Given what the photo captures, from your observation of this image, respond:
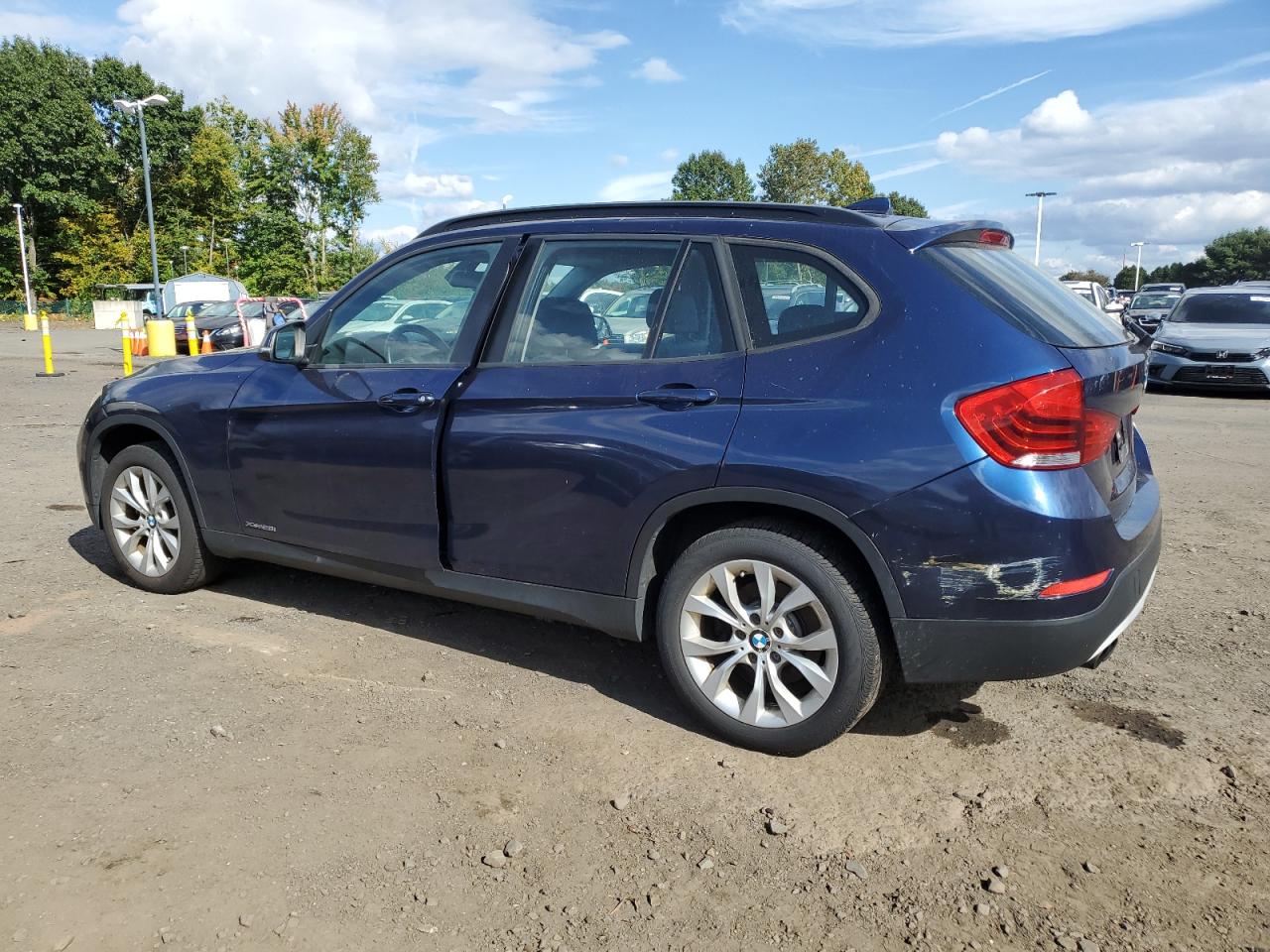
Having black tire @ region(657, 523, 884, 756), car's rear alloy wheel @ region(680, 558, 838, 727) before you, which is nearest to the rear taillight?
black tire @ region(657, 523, 884, 756)

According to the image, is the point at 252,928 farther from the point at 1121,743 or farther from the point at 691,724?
the point at 1121,743

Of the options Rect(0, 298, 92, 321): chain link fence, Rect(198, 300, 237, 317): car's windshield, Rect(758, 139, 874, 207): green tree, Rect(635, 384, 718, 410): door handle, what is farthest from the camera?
Rect(758, 139, 874, 207): green tree

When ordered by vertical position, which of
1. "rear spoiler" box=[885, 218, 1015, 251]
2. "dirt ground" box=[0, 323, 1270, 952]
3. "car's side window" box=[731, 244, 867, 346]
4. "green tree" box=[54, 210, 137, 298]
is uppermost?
"green tree" box=[54, 210, 137, 298]

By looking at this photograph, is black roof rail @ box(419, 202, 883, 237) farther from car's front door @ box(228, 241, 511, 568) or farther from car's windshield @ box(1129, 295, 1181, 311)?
car's windshield @ box(1129, 295, 1181, 311)

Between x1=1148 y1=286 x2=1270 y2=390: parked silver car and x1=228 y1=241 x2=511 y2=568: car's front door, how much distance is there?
44.1 ft

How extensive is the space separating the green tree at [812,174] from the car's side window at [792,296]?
81.1 meters

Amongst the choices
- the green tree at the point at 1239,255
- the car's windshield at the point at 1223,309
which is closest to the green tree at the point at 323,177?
the car's windshield at the point at 1223,309

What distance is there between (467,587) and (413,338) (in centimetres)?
107

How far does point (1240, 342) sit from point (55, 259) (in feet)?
217

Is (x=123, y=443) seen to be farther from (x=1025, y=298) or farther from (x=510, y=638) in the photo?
(x=1025, y=298)

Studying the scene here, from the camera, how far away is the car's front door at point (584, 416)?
3.41 m

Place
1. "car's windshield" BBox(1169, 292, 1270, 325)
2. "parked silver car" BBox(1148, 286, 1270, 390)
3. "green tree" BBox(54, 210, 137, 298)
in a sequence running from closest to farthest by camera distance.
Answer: "parked silver car" BBox(1148, 286, 1270, 390)
"car's windshield" BBox(1169, 292, 1270, 325)
"green tree" BBox(54, 210, 137, 298)

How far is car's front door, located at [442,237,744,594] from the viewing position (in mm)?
3410

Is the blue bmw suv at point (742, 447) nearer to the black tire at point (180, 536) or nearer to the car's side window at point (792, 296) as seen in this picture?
the car's side window at point (792, 296)
